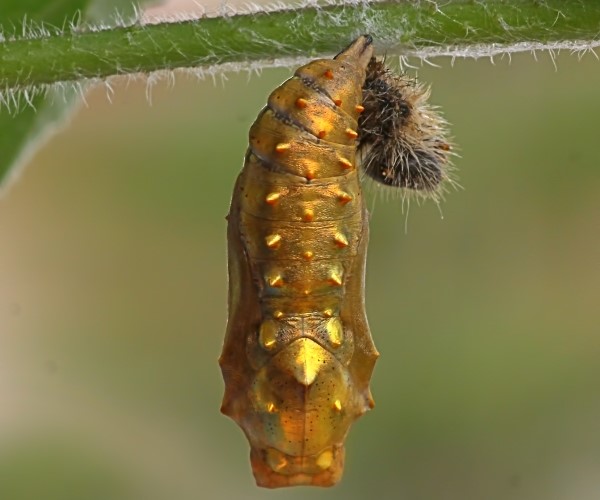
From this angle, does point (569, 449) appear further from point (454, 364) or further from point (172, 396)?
point (172, 396)

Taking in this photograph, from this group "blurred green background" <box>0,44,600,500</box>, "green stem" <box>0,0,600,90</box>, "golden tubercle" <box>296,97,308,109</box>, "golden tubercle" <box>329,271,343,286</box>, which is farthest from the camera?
"blurred green background" <box>0,44,600,500</box>

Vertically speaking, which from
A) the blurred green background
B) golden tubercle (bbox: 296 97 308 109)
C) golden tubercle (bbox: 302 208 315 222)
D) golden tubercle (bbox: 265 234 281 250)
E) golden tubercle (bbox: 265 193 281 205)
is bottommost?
Result: golden tubercle (bbox: 265 234 281 250)

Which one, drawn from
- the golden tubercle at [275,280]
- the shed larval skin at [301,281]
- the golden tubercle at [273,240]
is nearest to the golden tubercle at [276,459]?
the shed larval skin at [301,281]

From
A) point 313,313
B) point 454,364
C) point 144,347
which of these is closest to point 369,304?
point 454,364

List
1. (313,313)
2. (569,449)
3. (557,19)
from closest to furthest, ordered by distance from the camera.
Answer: (557,19)
(313,313)
(569,449)

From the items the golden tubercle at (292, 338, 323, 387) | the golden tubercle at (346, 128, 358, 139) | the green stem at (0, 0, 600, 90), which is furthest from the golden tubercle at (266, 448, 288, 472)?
the green stem at (0, 0, 600, 90)

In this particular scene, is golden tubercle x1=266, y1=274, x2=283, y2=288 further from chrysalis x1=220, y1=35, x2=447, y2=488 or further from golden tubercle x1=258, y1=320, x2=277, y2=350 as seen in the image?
golden tubercle x1=258, y1=320, x2=277, y2=350
